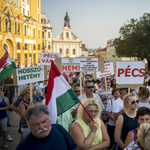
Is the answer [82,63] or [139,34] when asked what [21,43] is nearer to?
[139,34]

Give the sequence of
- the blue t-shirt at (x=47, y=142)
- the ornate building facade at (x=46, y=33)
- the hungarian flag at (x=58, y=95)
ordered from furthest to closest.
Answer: the ornate building facade at (x=46, y=33)
the hungarian flag at (x=58, y=95)
the blue t-shirt at (x=47, y=142)

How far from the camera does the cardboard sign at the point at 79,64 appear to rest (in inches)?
262

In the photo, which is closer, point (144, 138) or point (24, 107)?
point (144, 138)

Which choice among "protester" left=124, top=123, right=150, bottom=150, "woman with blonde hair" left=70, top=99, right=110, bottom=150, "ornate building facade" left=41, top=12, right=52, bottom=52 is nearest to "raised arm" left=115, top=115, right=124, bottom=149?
"woman with blonde hair" left=70, top=99, right=110, bottom=150

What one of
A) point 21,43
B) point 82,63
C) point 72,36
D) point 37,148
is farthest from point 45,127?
point 72,36

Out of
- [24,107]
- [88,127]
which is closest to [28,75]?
[24,107]

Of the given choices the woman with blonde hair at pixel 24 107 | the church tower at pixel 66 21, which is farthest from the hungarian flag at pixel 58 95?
the church tower at pixel 66 21

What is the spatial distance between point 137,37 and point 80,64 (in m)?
28.3

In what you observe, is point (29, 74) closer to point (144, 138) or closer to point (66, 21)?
point (144, 138)

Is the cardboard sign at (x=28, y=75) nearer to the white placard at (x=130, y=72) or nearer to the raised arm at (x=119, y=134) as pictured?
the white placard at (x=130, y=72)

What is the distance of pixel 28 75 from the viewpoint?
5.31 meters

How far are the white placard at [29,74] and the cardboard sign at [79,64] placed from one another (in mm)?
1133

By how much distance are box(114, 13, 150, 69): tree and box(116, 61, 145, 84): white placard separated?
2700cm

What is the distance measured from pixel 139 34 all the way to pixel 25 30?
2351cm
